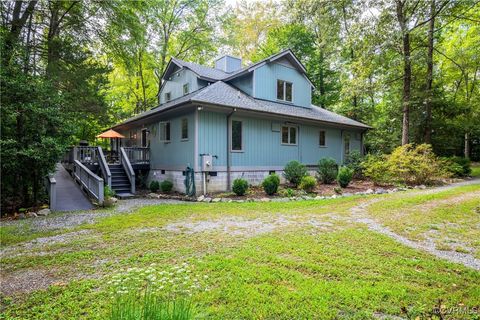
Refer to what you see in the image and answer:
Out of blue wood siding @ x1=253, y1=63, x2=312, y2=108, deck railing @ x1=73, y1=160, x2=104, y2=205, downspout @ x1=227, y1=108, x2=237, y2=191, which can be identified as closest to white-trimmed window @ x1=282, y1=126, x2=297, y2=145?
blue wood siding @ x1=253, y1=63, x2=312, y2=108

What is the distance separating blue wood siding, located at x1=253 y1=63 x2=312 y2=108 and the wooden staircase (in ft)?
24.5

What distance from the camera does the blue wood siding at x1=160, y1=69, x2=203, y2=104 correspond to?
13773 mm

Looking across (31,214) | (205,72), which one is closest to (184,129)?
(205,72)

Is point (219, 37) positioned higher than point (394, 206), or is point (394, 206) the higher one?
point (219, 37)

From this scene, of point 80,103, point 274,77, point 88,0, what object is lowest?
point 80,103

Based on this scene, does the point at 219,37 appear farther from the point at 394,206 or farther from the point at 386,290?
the point at 386,290

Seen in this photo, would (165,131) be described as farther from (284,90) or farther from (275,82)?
(284,90)

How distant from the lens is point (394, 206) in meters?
7.56

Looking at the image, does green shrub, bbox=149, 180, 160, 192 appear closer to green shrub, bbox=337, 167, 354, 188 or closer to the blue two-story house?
the blue two-story house

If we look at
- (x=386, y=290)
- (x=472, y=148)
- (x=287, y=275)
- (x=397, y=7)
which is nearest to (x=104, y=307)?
(x=287, y=275)

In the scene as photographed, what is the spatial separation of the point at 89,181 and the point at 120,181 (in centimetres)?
200

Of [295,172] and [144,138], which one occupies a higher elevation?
[144,138]

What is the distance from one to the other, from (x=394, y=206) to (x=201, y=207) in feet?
19.0

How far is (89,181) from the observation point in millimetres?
9812
